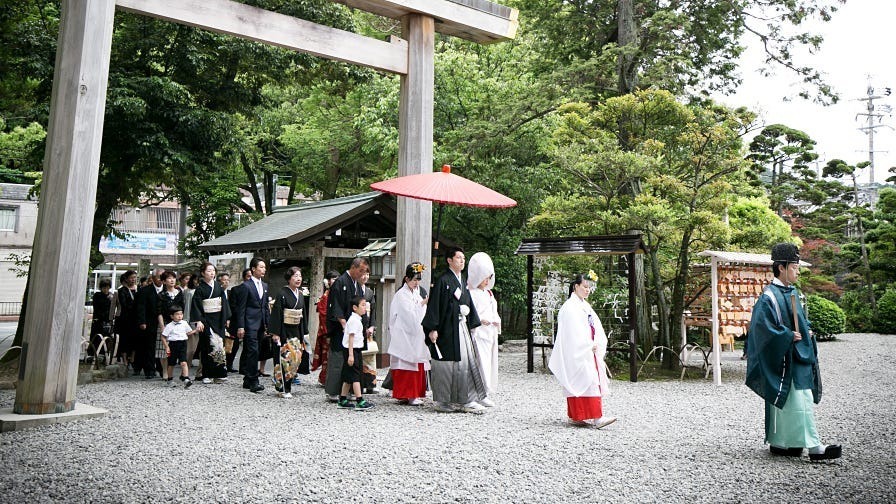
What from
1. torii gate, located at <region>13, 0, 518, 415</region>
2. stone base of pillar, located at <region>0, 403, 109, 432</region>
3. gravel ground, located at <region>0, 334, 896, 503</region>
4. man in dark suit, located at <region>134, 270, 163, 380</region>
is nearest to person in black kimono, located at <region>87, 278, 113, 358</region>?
man in dark suit, located at <region>134, 270, 163, 380</region>

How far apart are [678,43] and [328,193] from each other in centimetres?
1311

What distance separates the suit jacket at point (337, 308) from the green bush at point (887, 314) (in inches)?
816

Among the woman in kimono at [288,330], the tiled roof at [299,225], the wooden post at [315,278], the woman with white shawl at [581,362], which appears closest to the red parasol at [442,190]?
the woman with white shawl at [581,362]

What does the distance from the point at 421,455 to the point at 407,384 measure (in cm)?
262

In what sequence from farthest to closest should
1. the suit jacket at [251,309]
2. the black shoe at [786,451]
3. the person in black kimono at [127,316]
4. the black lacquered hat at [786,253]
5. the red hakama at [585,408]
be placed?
the person in black kimono at [127,316]
the suit jacket at [251,309]
the red hakama at [585,408]
the black lacquered hat at [786,253]
the black shoe at [786,451]

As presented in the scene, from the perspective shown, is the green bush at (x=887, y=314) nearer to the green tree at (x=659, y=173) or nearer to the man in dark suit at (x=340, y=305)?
the green tree at (x=659, y=173)

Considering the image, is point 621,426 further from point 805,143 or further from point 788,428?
point 805,143

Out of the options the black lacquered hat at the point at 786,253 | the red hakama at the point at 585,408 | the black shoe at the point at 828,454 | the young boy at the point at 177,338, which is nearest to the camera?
the black shoe at the point at 828,454

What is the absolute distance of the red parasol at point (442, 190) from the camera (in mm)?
6961

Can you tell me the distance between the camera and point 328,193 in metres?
22.4

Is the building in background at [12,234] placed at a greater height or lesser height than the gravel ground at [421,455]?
greater

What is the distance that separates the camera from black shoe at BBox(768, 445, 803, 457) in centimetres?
518

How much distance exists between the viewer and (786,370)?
5.14 metres

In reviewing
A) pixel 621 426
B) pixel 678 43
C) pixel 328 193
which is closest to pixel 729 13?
pixel 678 43
